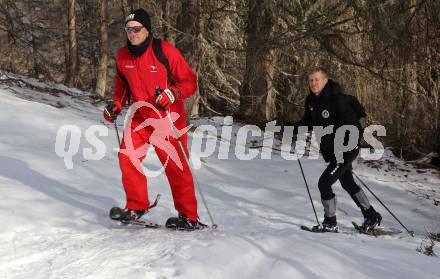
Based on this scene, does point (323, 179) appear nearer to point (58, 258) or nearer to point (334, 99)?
point (334, 99)

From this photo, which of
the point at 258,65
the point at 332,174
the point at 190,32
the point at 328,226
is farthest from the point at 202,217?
the point at 258,65

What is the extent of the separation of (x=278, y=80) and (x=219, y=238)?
1183 centimetres

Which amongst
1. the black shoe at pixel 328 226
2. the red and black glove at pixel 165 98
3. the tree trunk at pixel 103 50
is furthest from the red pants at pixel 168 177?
the tree trunk at pixel 103 50

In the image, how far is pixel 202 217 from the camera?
238 inches

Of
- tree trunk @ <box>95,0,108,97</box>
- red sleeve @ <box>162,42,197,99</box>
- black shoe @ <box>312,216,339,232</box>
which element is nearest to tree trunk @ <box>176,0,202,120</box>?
black shoe @ <box>312,216,339,232</box>

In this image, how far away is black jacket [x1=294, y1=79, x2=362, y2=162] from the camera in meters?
5.73

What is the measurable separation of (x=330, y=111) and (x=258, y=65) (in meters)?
5.89

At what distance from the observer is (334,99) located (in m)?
5.79

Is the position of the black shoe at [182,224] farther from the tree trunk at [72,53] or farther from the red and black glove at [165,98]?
the tree trunk at [72,53]

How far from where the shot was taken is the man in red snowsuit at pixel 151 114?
4.76 m

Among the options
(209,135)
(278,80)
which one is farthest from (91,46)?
(209,135)

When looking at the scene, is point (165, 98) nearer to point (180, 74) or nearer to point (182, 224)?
point (180, 74)

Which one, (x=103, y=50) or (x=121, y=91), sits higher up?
(x=103, y=50)

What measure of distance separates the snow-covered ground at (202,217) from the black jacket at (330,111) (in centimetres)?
106
